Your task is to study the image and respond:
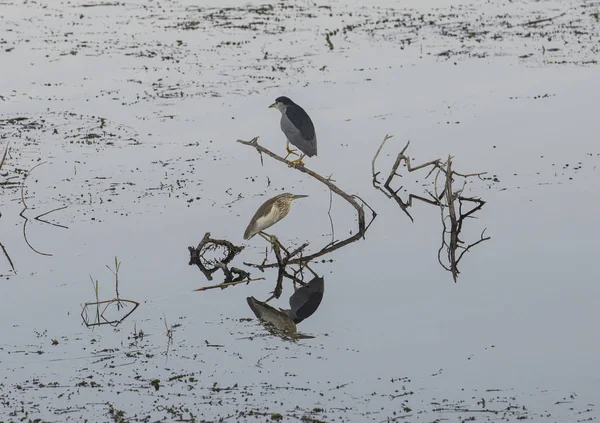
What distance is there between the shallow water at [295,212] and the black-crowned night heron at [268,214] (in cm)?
29

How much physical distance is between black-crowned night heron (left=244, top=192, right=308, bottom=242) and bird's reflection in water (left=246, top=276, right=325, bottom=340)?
0.83 meters

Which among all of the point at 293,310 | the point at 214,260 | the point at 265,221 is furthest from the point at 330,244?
the point at 293,310

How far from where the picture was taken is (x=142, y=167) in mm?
12539

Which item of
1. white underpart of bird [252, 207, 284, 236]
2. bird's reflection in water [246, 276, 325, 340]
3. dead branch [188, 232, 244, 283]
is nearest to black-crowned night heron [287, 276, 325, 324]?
bird's reflection in water [246, 276, 325, 340]

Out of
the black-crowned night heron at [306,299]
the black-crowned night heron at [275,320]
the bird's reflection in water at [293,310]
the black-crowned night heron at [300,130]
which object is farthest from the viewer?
the black-crowned night heron at [300,130]

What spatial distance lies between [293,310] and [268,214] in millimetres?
1460

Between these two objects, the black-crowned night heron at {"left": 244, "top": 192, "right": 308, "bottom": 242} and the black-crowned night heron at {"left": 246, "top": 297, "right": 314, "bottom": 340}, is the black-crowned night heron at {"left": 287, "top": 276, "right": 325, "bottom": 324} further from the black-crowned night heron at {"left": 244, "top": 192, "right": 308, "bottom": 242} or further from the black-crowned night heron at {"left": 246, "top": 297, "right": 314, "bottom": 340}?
the black-crowned night heron at {"left": 244, "top": 192, "right": 308, "bottom": 242}

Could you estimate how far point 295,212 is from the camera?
11086 mm

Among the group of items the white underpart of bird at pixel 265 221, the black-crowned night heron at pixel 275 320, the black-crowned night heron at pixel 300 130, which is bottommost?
the black-crowned night heron at pixel 275 320

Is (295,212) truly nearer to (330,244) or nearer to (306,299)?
(330,244)

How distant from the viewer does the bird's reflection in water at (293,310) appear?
773 cm

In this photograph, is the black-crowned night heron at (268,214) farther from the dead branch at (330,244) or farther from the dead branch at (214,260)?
the dead branch at (330,244)

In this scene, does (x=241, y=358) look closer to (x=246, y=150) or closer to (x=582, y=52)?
(x=246, y=150)

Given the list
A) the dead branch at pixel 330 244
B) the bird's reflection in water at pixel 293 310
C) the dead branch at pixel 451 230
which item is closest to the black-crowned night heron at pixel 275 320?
the bird's reflection in water at pixel 293 310
